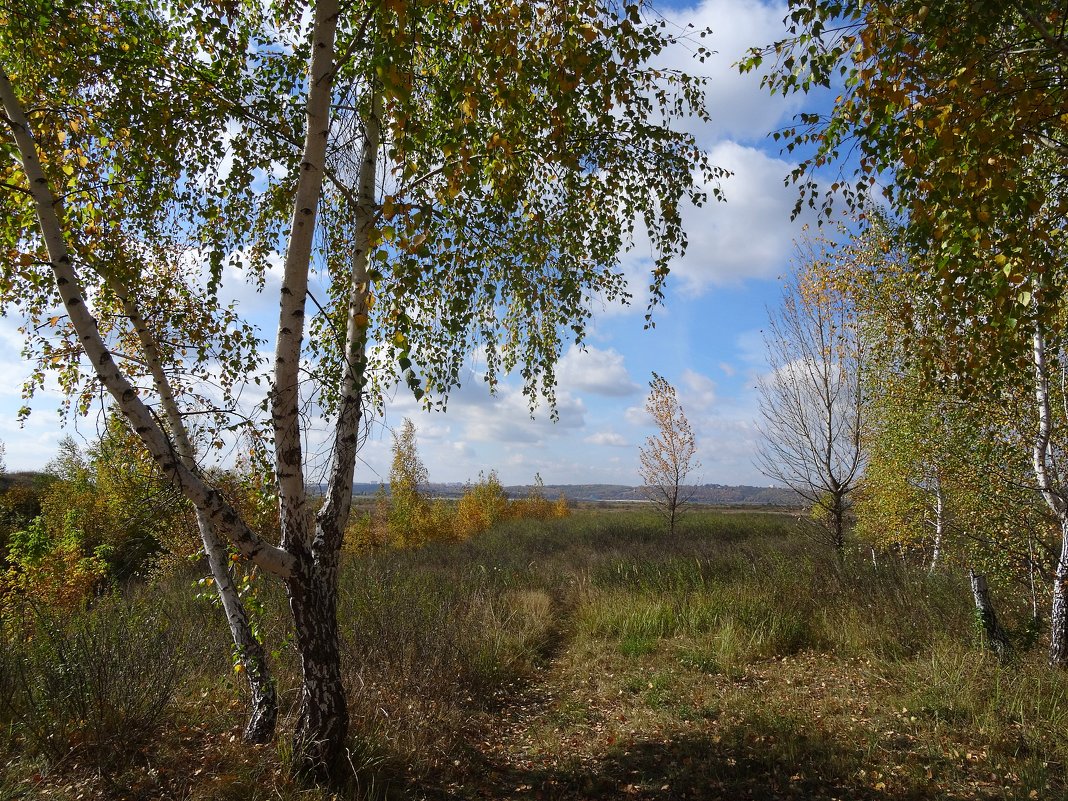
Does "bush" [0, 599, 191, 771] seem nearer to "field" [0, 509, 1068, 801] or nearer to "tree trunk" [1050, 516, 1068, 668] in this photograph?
"field" [0, 509, 1068, 801]

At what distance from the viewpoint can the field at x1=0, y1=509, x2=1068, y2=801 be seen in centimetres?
363

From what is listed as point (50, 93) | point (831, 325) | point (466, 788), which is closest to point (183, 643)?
point (466, 788)

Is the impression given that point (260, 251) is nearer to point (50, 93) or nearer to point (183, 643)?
point (50, 93)

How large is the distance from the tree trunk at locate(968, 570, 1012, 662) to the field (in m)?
0.13

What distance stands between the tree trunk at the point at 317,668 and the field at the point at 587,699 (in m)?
0.17

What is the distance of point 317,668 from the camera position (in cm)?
342

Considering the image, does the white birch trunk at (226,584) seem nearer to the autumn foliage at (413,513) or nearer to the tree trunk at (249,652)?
the tree trunk at (249,652)

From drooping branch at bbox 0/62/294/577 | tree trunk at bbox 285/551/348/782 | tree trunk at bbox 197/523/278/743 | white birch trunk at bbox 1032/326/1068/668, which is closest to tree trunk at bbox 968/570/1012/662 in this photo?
white birch trunk at bbox 1032/326/1068/668

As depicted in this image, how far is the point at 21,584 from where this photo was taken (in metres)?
8.04

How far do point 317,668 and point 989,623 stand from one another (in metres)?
6.39

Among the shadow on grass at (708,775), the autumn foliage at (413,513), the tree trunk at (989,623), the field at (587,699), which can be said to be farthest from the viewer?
the autumn foliage at (413,513)

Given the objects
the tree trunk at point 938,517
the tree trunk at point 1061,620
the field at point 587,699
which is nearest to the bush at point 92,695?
the field at point 587,699

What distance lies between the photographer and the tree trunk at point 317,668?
3398 mm

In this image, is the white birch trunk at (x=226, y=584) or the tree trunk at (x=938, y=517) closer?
the white birch trunk at (x=226, y=584)
